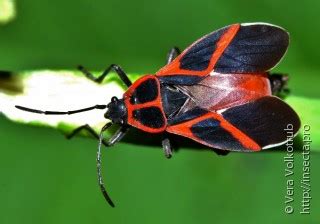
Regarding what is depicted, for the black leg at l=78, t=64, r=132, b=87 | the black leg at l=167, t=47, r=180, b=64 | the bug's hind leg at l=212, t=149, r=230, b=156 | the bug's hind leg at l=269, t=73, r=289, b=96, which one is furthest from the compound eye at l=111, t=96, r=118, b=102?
the bug's hind leg at l=269, t=73, r=289, b=96

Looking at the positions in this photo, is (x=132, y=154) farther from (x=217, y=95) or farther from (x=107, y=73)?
(x=217, y=95)

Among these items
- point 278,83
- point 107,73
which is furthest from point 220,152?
point 107,73

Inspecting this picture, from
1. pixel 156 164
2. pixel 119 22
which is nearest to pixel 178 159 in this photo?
pixel 156 164

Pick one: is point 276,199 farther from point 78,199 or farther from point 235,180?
point 78,199

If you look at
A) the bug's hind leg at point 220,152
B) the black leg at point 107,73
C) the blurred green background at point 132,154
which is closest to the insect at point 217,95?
the black leg at point 107,73

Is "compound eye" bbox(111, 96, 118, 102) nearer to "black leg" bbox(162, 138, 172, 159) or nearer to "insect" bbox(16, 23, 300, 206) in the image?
"insect" bbox(16, 23, 300, 206)

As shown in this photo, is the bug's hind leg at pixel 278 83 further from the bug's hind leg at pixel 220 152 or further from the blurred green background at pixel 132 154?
the bug's hind leg at pixel 220 152
